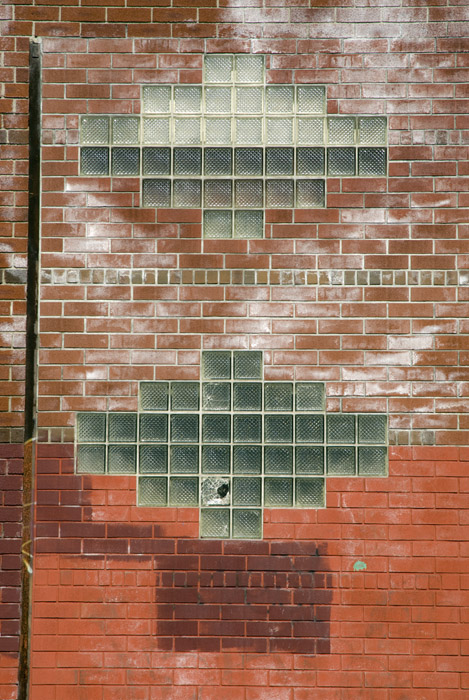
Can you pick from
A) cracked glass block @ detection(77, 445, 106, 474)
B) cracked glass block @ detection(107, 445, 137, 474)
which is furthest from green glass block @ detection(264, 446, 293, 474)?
cracked glass block @ detection(77, 445, 106, 474)

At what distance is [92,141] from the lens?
192 inches

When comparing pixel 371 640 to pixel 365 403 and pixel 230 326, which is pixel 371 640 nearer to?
pixel 365 403

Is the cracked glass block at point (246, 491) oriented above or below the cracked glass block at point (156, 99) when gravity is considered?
below

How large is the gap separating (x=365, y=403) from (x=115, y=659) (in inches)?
113

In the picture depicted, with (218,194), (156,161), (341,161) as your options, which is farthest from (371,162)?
(156,161)

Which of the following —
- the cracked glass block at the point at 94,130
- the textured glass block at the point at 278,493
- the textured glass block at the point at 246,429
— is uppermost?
the cracked glass block at the point at 94,130

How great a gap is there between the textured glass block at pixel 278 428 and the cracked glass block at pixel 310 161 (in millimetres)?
2062

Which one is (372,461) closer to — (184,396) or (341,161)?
(184,396)

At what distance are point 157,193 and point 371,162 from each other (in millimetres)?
1811

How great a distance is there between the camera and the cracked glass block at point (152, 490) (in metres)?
4.74

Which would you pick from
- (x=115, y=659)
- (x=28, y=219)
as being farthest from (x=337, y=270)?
(x=115, y=659)

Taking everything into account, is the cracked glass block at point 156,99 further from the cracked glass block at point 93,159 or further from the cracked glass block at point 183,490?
the cracked glass block at point 183,490

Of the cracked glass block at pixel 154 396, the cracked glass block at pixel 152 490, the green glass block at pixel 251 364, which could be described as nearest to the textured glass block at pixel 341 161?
the green glass block at pixel 251 364

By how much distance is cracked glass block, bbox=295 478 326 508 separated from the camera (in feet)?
15.5
